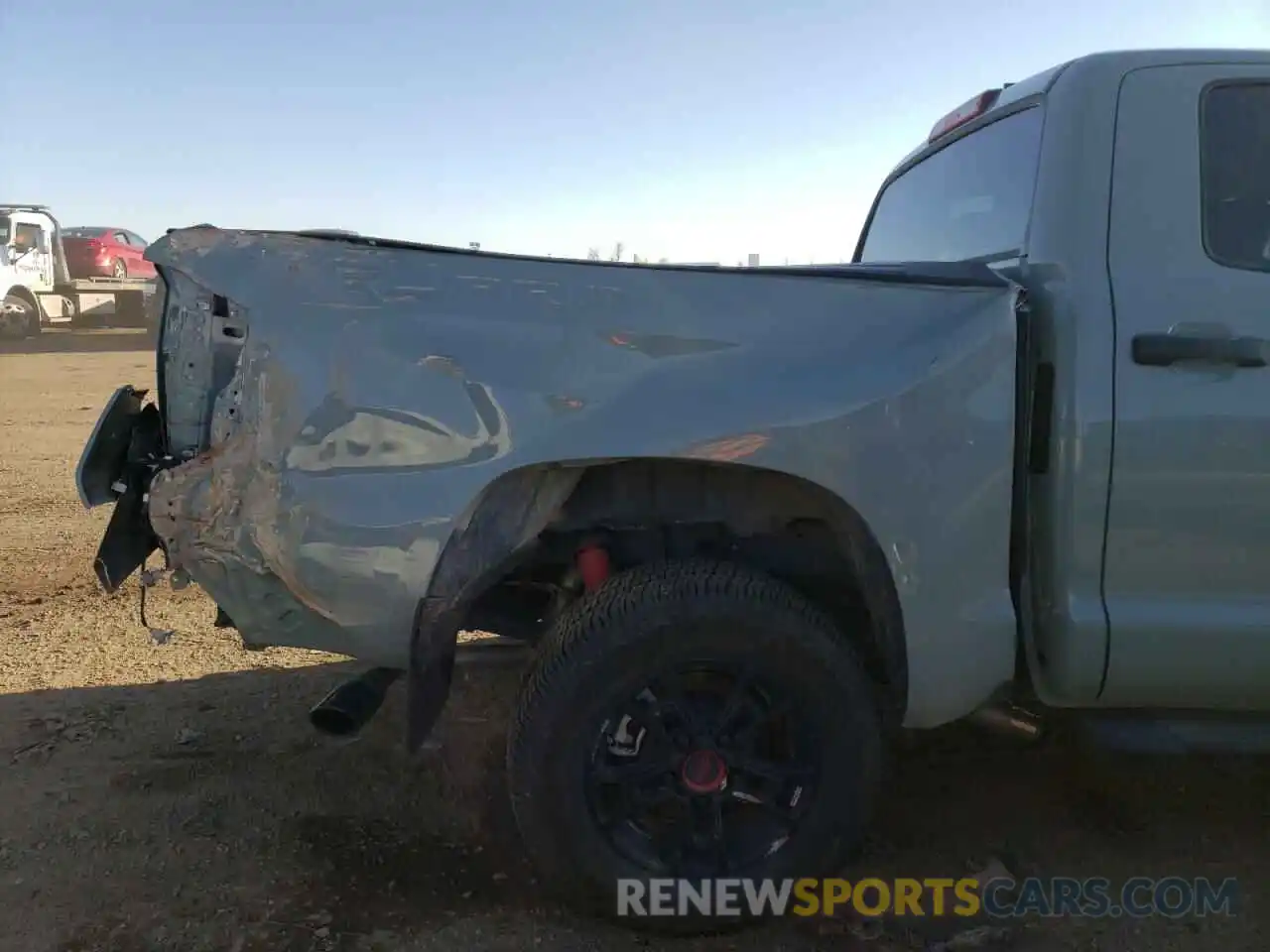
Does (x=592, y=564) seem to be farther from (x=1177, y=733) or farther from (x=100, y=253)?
(x=100, y=253)

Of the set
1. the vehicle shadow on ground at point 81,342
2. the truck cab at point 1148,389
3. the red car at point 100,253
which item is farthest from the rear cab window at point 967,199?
the red car at point 100,253

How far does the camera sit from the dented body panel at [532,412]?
7.59 ft

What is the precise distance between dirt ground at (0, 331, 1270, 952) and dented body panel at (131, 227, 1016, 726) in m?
0.75

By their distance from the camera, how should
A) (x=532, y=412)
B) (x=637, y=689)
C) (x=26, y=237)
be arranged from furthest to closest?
1. (x=26, y=237)
2. (x=637, y=689)
3. (x=532, y=412)

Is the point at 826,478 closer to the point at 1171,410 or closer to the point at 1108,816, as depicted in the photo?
the point at 1171,410

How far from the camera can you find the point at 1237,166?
2498 mm

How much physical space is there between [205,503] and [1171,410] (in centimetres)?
238

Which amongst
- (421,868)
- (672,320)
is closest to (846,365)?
(672,320)

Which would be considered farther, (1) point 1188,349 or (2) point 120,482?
(2) point 120,482
